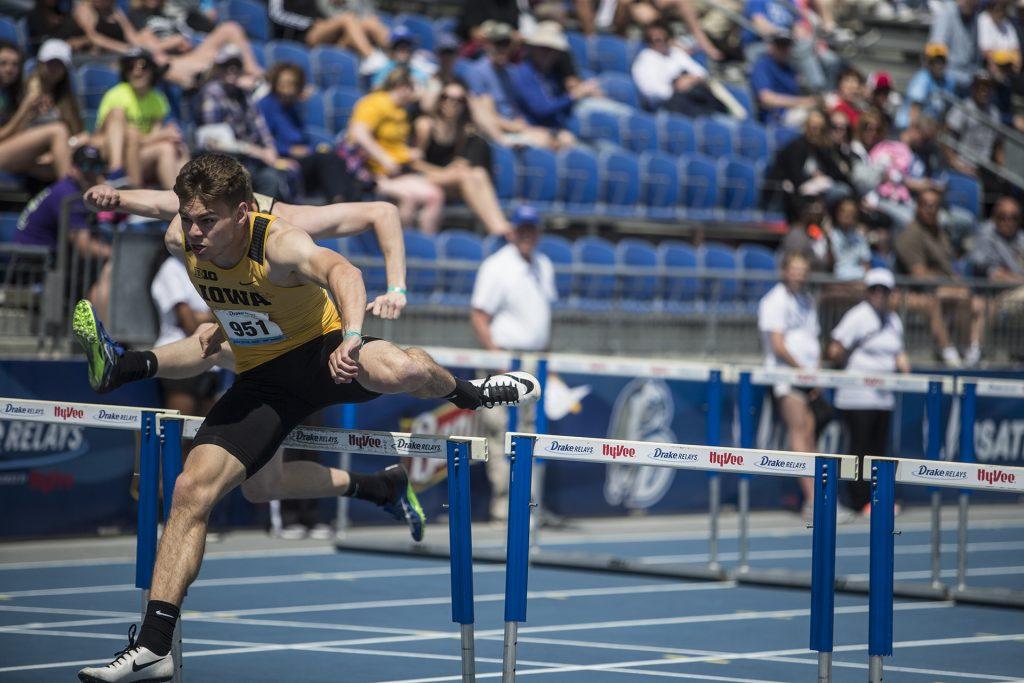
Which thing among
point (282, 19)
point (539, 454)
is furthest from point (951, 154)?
point (539, 454)

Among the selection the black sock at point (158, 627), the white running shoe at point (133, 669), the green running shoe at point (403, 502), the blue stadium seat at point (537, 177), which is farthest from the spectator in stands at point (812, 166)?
the white running shoe at point (133, 669)

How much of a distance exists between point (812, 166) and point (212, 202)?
12.5m

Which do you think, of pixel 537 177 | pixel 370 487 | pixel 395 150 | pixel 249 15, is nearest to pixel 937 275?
pixel 537 177

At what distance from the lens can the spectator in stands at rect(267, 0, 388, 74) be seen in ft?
53.6

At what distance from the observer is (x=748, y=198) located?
1762cm

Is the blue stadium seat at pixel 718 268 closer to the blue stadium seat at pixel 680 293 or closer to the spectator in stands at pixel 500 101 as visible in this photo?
the blue stadium seat at pixel 680 293

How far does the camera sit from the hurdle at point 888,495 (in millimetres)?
5602

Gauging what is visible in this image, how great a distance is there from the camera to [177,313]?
10773 millimetres

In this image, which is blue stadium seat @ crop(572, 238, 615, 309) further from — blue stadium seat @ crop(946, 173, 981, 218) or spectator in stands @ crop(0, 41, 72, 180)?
blue stadium seat @ crop(946, 173, 981, 218)

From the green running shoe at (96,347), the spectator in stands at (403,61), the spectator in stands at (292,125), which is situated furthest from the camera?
the spectator in stands at (403,61)

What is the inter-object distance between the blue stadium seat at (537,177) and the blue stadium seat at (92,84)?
15.0ft

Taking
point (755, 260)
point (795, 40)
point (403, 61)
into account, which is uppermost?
point (795, 40)

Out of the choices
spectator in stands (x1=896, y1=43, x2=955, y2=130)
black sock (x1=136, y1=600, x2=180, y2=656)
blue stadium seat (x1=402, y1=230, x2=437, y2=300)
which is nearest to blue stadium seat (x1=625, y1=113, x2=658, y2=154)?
spectator in stands (x1=896, y1=43, x2=955, y2=130)

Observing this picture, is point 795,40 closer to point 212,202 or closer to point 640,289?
point 640,289
